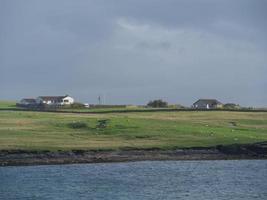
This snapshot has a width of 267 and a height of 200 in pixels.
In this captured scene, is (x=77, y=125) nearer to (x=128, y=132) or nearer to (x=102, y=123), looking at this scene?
(x=102, y=123)

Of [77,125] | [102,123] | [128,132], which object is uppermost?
[102,123]

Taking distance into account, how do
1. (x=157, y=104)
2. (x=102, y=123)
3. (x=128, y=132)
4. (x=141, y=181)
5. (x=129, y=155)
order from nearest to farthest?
1. (x=141, y=181)
2. (x=129, y=155)
3. (x=128, y=132)
4. (x=102, y=123)
5. (x=157, y=104)

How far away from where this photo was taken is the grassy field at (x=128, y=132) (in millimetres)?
85375

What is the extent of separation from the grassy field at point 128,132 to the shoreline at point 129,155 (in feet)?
5.52

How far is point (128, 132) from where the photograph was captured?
94812 mm

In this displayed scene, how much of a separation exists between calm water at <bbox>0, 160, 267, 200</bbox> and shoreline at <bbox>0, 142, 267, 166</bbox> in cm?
243

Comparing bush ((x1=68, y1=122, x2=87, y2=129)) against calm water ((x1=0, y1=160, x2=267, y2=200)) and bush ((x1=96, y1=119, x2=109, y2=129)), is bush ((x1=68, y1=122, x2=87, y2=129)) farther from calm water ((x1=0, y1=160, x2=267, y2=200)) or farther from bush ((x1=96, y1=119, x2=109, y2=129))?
calm water ((x1=0, y1=160, x2=267, y2=200))

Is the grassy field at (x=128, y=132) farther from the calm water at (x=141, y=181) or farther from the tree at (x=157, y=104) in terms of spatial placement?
the tree at (x=157, y=104)

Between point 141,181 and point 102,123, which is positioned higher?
point 102,123

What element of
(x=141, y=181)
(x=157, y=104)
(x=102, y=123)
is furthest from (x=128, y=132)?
(x=157, y=104)

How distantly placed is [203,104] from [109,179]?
135639mm

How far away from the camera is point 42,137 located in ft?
297

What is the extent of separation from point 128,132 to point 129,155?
A: 13.8 meters

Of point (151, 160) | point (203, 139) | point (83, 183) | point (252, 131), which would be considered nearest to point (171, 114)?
point (252, 131)
